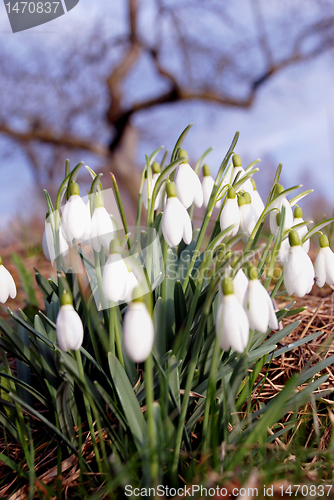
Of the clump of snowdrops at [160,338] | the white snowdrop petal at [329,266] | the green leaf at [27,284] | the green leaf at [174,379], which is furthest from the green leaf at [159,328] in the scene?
the green leaf at [27,284]

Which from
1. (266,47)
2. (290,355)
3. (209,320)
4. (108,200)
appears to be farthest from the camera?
(266,47)

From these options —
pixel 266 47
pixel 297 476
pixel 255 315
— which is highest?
pixel 266 47

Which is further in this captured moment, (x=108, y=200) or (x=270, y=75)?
(x=270, y=75)

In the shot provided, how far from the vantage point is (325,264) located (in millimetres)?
984

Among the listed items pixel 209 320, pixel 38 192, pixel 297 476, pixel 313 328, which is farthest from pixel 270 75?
pixel 297 476

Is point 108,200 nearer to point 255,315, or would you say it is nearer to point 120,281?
point 120,281

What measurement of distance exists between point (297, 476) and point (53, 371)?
66cm

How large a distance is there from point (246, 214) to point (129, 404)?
0.54 metres

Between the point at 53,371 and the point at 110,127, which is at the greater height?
the point at 110,127

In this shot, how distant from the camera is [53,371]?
3.39 ft

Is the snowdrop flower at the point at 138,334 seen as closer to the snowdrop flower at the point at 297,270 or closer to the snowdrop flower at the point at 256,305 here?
the snowdrop flower at the point at 256,305

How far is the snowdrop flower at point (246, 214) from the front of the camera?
0.99 m

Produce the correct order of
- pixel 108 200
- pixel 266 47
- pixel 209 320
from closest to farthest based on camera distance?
pixel 209 320 < pixel 108 200 < pixel 266 47

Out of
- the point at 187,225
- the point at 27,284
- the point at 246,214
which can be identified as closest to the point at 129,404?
the point at 187,225
